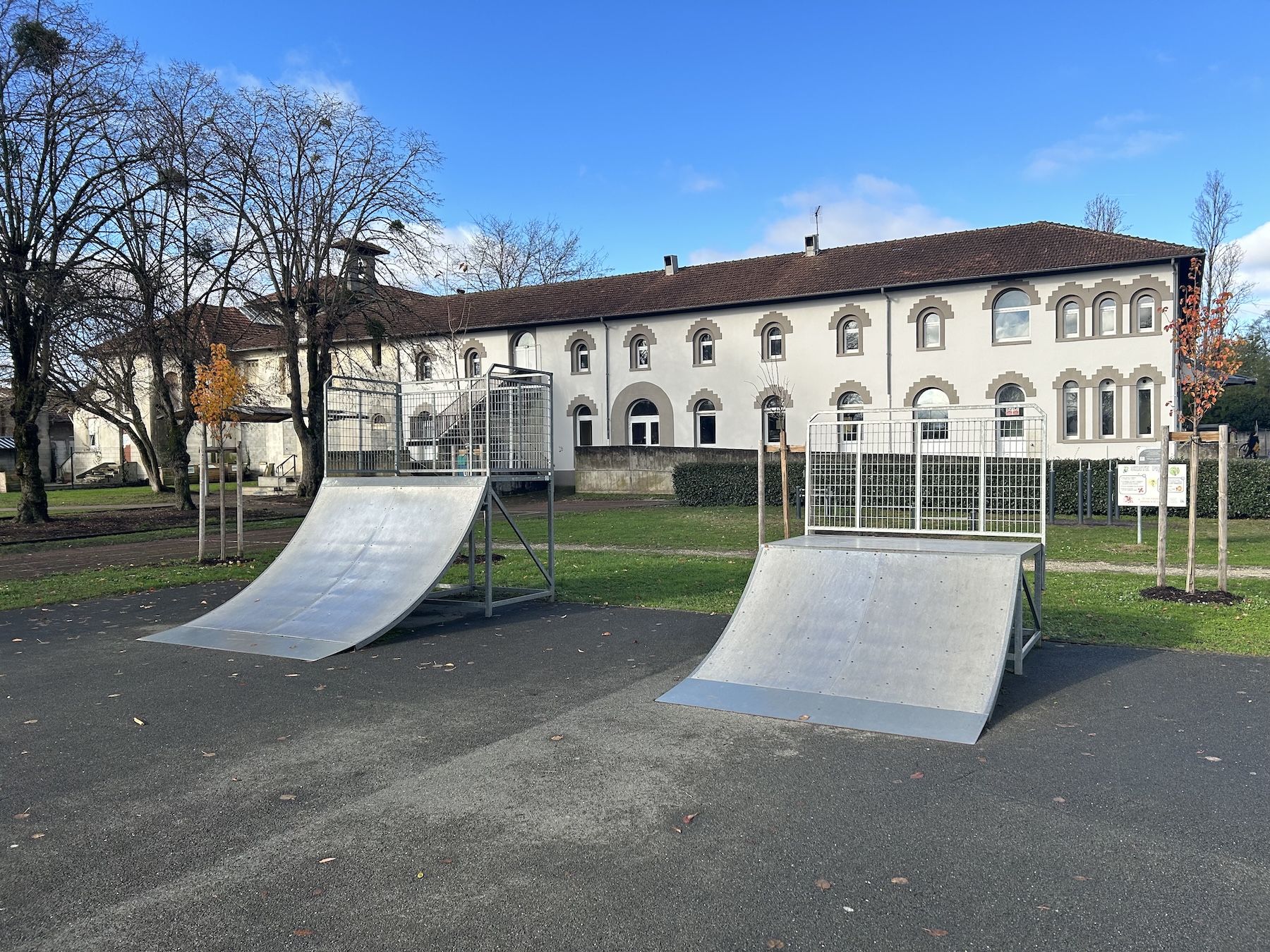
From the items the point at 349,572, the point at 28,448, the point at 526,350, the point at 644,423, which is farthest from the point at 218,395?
the point at 526,350

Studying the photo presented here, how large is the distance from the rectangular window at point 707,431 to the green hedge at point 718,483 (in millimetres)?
10091

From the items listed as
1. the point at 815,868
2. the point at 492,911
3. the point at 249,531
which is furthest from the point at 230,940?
the point at 249,531

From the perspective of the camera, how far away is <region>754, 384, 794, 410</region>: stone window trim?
34688 millimetres

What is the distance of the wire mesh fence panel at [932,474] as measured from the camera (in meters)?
7.57

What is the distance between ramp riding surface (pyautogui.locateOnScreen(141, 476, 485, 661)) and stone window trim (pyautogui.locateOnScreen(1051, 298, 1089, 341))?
2643cm

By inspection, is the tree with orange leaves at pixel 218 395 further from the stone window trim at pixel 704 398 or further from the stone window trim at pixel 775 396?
the stone window trim at pixel 704 398

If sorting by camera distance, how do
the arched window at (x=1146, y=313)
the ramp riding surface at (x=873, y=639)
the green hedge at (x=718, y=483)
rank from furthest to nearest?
the arched window at (x=1146, y=313) < the green hedge at (x=718, y=483) < the ramp riding surface at (x=873, y=639)

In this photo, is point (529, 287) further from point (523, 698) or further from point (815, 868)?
point (815, 868)

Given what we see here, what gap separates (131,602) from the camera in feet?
34.7

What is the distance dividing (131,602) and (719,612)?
22.3 ft

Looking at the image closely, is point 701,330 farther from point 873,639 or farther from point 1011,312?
point 873,639

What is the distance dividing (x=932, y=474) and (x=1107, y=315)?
26.1 meters

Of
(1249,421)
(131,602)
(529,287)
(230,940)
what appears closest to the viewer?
(230,940)

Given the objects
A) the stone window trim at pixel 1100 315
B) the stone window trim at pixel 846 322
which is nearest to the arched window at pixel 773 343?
the stone window trim at pixel 846 322
